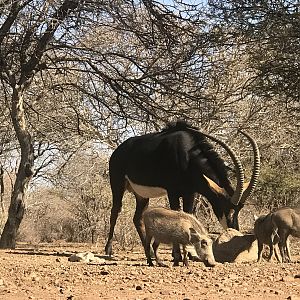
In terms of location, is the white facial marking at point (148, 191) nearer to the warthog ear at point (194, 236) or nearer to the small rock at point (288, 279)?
the warthog ear at point (194, 236)

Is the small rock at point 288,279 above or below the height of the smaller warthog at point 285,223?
below

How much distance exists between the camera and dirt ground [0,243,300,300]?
661cm

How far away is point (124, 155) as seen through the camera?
510 inches

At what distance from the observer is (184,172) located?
11.3m

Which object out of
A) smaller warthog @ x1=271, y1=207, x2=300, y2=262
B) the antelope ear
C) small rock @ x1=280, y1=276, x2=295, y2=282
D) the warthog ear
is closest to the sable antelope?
the antelope ear

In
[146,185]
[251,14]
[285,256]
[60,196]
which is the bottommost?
[285,256]

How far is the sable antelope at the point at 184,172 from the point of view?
425 inches

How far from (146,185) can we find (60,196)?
12.7m

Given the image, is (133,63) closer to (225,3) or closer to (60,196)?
(225,3)

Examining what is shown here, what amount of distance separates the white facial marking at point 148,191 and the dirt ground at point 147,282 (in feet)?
9.01

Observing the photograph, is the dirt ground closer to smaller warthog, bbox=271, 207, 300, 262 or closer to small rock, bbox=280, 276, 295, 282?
small rock, bbox=280, 276, 295, 282

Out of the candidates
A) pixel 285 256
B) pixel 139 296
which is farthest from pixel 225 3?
pixel 139 296

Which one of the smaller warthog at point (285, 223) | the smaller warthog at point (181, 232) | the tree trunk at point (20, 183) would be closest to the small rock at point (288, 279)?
the smaller warthog at point (181, 232)

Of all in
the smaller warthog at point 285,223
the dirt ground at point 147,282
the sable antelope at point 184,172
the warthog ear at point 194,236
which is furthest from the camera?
the sable antelope at point 184,172
